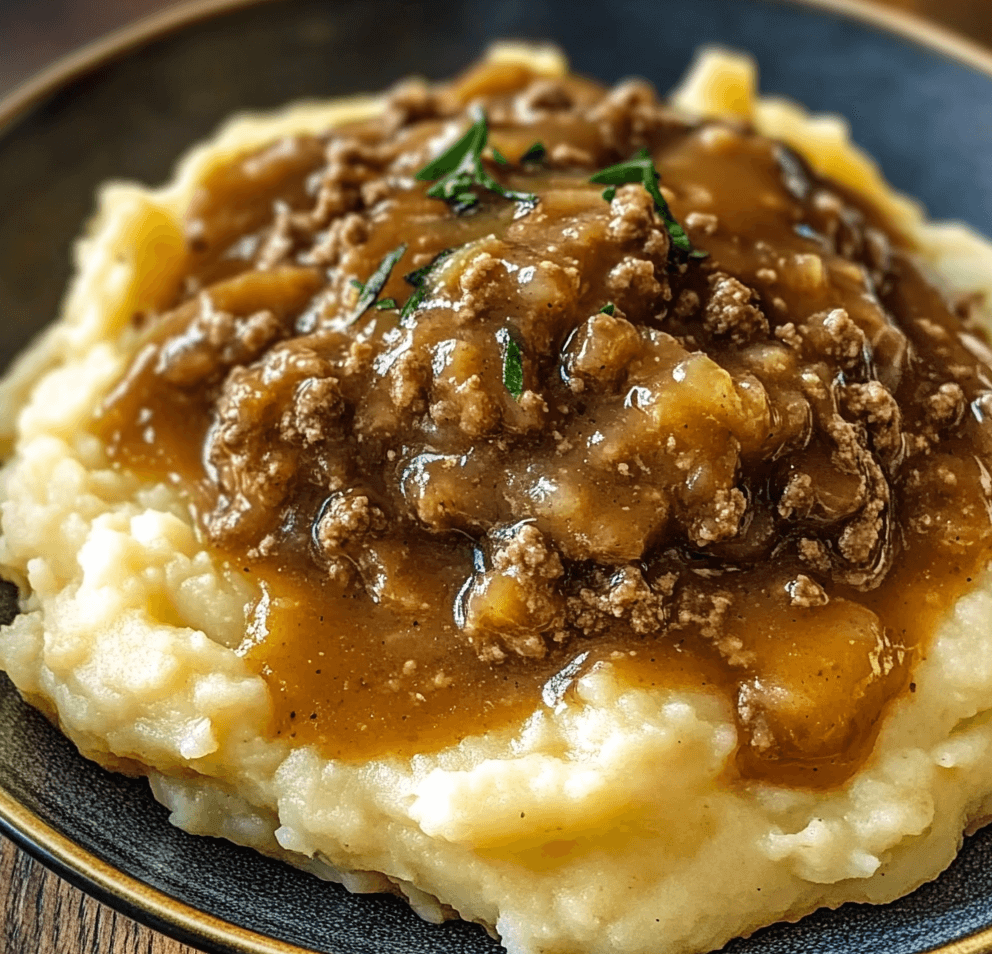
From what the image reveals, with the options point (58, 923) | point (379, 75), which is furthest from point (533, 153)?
point (58, 923)

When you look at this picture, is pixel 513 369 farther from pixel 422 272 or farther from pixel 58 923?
→ pixel 58 923

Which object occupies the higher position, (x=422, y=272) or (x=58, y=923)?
(x=422, y=272)

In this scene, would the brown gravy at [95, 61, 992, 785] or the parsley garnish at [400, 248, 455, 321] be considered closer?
the brown gravy at [95, 61, 992, 785]

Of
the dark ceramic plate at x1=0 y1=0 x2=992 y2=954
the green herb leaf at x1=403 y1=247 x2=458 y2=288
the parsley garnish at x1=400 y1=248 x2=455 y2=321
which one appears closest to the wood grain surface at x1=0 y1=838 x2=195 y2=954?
the parsley garnish at x1=400 y1=248 x2=455 y2=321

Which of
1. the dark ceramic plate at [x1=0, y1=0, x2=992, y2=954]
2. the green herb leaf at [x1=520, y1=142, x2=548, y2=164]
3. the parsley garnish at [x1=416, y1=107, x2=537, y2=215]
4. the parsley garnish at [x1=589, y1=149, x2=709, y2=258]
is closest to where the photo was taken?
the parsley garnish at [x1=589, y1=149, x2=709, y2=258]

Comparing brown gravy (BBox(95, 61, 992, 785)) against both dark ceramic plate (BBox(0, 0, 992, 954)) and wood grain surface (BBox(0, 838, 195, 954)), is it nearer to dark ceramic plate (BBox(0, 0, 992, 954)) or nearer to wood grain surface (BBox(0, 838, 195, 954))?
wood grain surface (BBox(0, 838, 195, 954))

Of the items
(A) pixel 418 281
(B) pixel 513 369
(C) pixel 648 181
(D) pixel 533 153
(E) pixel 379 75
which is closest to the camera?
(B) pixel 513 369
